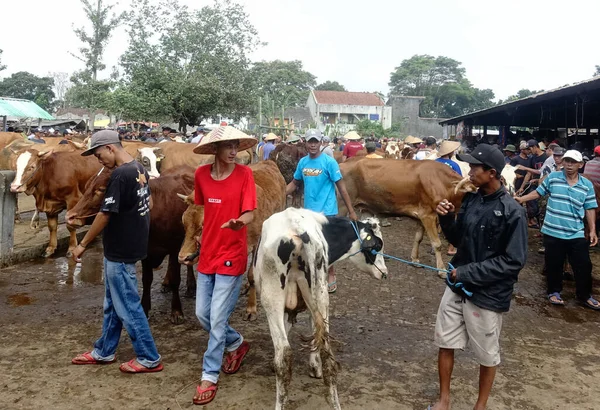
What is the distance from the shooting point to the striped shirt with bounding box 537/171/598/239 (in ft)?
19.2

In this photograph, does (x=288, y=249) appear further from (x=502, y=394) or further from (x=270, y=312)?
(x=502, y=394)

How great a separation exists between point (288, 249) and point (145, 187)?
140cm

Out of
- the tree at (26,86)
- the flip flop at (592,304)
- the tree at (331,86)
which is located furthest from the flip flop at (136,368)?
the tree at (331,86)

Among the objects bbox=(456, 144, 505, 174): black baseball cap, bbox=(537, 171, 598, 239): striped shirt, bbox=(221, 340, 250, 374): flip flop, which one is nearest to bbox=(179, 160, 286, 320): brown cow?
bbox=(221, 340, 250, 374): flip flop

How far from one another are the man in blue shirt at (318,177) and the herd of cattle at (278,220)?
47 cm

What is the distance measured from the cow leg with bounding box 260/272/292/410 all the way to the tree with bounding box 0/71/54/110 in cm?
7389

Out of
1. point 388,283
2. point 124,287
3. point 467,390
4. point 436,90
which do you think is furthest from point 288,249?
point 436,90

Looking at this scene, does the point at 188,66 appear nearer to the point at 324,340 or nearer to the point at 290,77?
the point at 324,340

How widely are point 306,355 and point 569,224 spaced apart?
360 cm

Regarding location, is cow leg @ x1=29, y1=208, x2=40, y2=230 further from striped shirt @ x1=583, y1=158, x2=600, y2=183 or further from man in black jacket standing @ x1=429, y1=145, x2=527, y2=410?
striped shirt @ x1=583, y1=158, x2=600, y2=183

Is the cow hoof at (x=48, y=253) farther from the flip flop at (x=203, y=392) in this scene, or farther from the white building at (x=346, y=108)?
the white building at (x=346, y=108)

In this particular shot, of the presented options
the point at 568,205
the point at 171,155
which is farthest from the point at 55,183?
the point at 568,205

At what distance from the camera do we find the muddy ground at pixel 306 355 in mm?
3715

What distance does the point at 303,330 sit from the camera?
507 cm
